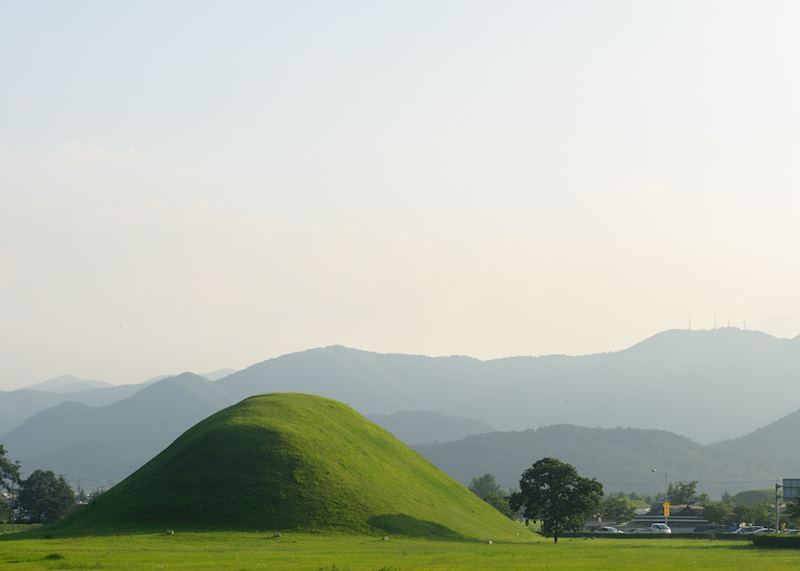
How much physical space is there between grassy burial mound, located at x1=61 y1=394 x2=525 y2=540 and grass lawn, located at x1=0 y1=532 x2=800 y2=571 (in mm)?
10419

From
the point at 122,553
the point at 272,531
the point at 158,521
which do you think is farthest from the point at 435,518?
the point at 122,553

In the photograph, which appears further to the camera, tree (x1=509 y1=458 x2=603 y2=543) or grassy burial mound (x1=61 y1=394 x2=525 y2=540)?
tree (x1=509 y1=458 x2=603 y2=543)

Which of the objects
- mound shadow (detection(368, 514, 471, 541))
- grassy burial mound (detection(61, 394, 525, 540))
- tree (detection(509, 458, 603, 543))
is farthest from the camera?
tree (detection(509, 458, 603, 543))

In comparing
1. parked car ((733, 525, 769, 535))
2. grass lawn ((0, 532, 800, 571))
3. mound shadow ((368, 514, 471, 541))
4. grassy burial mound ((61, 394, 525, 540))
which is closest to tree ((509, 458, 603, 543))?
grassy burial mound ((61, 394, 525, 540))

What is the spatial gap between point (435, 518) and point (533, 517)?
1290 centimetres

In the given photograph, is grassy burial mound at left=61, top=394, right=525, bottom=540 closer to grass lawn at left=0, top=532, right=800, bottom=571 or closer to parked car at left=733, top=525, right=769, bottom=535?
grass lawn at left=0, top=532, right=800, bottom=571

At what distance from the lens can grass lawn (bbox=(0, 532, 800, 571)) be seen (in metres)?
73.9

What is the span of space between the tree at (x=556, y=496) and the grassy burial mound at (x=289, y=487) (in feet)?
19.7

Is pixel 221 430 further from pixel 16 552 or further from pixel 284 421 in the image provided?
pixel 16 552

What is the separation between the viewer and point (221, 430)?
5896 inches

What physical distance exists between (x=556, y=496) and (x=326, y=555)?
2047 inches

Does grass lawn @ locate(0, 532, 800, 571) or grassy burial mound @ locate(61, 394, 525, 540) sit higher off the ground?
grassy burial mound @ locate(61, 394, 525, 540)

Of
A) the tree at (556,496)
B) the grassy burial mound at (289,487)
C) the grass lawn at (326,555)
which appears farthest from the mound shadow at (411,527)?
the tree at (556,496)

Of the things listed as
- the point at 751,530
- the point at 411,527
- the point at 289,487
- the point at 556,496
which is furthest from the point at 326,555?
the point at 751,530
